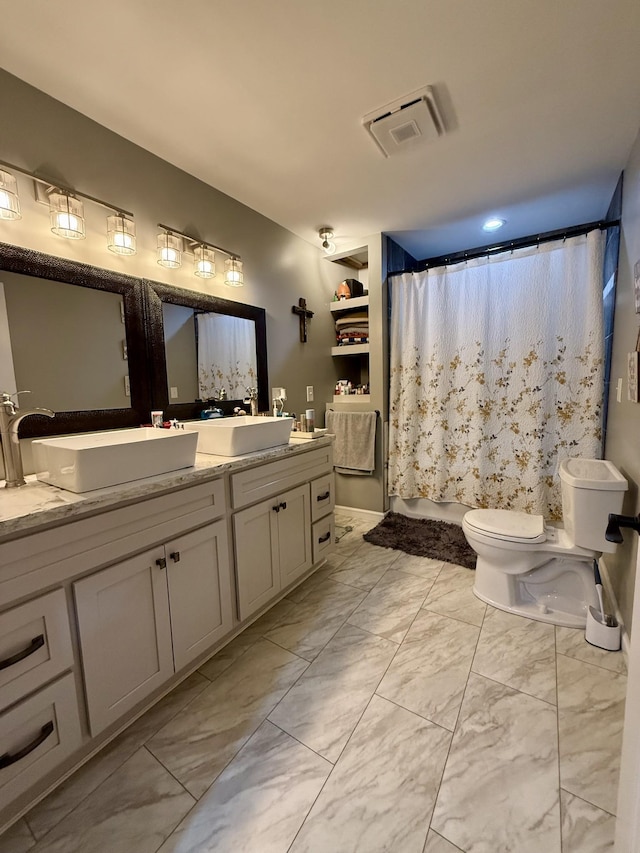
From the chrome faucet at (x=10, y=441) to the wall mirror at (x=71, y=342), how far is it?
6.4 inches

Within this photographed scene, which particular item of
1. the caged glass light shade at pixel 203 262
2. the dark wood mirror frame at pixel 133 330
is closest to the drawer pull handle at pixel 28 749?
the dark wood mirror frame at pixel 133 330

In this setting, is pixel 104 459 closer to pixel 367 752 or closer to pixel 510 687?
pixel 367 752

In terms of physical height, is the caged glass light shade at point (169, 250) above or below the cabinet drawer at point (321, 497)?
above

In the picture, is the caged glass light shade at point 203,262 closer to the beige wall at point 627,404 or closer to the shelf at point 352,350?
the shelf at point 352,350

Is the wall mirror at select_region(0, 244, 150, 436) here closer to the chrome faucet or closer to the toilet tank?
the chrome faucet

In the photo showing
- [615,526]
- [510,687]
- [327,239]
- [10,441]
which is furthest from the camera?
[327,239]

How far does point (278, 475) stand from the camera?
68.5 inches

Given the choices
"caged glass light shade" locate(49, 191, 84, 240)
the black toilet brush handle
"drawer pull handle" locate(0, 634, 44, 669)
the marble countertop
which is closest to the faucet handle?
the marble countertop

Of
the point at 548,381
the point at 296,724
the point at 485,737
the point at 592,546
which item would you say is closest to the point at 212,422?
the point at 296,724

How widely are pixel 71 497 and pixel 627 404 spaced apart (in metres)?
2.29

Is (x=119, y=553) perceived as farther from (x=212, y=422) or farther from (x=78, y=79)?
(x=78, y=79)

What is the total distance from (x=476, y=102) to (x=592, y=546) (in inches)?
79.7

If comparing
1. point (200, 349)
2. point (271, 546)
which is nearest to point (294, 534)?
point (271, 546)

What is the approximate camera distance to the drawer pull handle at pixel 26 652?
0.87 metres
